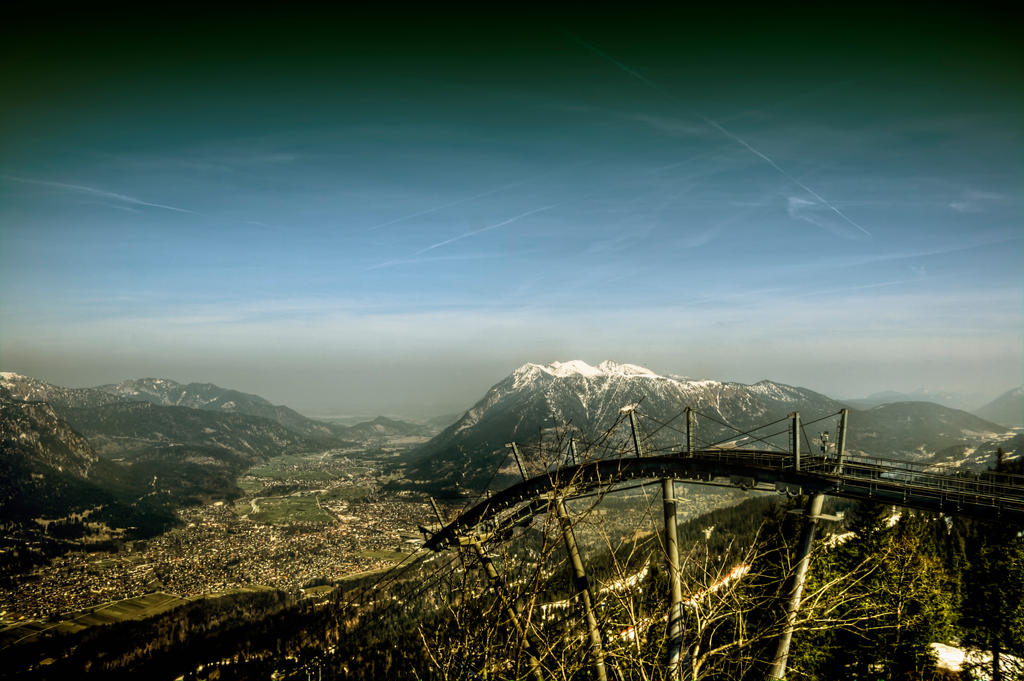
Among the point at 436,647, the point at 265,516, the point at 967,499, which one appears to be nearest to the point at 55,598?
the point at 265,516

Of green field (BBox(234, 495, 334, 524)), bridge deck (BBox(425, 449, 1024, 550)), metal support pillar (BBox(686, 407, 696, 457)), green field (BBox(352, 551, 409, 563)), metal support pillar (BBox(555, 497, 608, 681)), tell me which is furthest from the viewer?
green field (BBox(234, 495, 334, 524))

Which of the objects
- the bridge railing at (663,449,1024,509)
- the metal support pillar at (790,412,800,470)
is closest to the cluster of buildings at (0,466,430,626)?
the bridge railing at (663,449,1024,509)

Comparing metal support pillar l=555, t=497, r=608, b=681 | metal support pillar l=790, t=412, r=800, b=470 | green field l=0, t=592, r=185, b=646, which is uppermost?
metal support pillar l=790, t=412, r=800, b=470

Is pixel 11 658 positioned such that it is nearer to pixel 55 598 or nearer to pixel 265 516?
pixel 55 598

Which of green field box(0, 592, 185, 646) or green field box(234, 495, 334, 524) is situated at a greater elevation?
green field box(0, 592, 185, 646)

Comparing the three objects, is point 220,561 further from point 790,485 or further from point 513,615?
point 513,615

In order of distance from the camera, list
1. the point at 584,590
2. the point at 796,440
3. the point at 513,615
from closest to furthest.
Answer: the point at 513,615
the point at 584,590
the point at 796,440

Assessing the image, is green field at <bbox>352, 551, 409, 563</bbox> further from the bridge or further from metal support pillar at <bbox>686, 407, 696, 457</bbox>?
metal support pillar at <bbox>686, 407, 696, 457</bbox>

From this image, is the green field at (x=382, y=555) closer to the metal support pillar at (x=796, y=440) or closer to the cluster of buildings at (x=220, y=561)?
the cluster of buildings at (x=220, y=561)

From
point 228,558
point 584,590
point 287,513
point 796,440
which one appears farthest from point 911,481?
point 287,513
